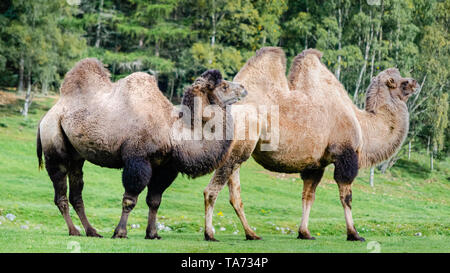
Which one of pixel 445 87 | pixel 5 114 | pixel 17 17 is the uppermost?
pixel 17 17

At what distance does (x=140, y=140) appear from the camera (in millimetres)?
9867

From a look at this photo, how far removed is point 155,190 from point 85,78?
223cm

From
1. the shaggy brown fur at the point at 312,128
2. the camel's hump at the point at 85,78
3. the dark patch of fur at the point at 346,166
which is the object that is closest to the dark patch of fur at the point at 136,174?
the shaggy brown fur at the point at 312,128

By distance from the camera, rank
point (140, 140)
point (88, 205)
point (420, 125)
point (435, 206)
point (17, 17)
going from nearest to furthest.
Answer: point (140, 140) < point (88, 205) < point (435, 206) < point (17, 17) < point (420, 125)

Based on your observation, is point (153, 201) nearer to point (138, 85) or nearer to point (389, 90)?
point (138, 85)

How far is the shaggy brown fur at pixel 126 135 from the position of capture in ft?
32.5

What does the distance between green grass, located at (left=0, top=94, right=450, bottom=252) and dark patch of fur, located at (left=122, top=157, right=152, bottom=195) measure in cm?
81

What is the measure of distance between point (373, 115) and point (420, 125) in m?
28.5

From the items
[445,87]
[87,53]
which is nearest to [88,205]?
[87,53]

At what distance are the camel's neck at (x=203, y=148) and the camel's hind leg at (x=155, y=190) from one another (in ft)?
1.80

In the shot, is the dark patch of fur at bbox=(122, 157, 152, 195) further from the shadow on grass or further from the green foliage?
the shadow on grass

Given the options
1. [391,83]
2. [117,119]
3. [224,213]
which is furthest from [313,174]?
[224,213]

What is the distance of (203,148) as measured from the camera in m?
9.95
